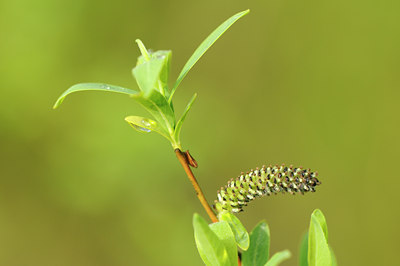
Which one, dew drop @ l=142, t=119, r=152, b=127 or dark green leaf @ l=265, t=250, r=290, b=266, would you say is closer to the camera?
dark green leaf @ l=265, t=250, r=290, b=266

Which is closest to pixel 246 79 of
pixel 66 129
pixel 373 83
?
pixel 373 83

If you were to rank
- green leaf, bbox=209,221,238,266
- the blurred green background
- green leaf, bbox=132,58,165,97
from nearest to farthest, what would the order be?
green leaf, bbox=132,58,165,97
green leaf, bbox=209,221,238,266
the blurred green background

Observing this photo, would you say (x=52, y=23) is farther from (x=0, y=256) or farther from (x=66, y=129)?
(x=0, y=256)

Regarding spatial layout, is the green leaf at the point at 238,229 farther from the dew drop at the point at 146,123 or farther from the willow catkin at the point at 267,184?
the dew drop at the point at 146,123

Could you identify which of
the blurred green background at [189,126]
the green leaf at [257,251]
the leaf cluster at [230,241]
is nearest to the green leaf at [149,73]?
the leaf cluster at [230,241]

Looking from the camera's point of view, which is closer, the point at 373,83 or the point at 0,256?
the point at 0,256

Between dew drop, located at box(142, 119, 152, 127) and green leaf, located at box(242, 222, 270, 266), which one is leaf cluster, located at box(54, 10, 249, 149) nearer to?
dew drop, located at box(142, 119, 152, 127)

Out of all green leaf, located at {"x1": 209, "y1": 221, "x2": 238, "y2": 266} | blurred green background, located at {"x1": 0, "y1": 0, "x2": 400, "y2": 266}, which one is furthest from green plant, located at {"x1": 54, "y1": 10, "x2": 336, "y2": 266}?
blurred green background, located at {"x1": 0, "y1": 0, "x2": 400, "y2": 266}

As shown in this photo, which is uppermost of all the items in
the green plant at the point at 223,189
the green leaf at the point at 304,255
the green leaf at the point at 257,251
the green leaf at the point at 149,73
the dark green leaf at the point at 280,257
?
the green leaf at the point at 149,73
